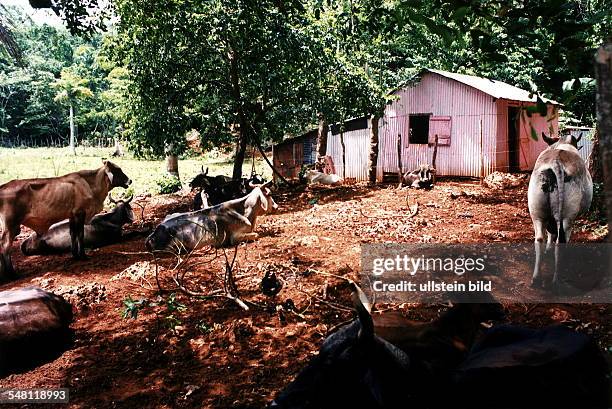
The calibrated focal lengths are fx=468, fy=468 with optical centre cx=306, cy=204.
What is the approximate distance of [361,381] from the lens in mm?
2295

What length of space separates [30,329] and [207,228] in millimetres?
4295

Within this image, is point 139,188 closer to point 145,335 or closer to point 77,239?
point 77,239

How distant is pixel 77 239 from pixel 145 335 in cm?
437

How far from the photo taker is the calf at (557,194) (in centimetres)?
546

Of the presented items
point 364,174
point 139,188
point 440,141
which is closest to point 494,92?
point 440,141

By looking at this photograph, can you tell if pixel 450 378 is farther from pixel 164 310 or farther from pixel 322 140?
pixel 322 140

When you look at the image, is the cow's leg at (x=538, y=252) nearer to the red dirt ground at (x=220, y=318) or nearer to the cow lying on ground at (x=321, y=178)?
the red dirt ground at (x=220, y=318)

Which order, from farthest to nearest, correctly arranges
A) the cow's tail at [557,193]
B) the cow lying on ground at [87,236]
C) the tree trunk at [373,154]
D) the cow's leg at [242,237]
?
1. the tree trunk at [373,154]
2. the cow lying on ground at [87,236]
3. the cow's leg at [242,237]
4. the cow's tail at [557,193]

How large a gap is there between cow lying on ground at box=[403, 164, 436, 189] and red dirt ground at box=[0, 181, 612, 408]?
238 inches

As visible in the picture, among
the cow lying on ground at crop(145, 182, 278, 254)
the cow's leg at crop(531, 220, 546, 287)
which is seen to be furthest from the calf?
the cow lying on ground at crop(145, 182, 278, 254)

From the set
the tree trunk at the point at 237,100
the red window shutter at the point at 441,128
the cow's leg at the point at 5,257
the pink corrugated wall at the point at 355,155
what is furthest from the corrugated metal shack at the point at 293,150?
the cow's leg at the point at 5,257

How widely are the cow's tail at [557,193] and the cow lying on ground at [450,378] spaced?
3.36 m

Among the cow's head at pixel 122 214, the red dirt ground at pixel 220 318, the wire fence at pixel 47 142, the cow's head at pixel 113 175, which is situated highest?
the wire fence at pixel 47 142

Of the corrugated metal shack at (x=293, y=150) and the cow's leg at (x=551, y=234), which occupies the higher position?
the corrugated metal shack at (x=293, y=150)
